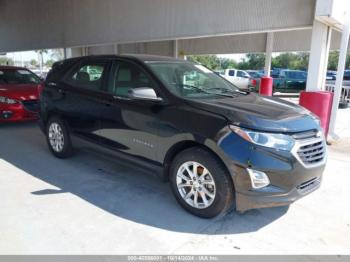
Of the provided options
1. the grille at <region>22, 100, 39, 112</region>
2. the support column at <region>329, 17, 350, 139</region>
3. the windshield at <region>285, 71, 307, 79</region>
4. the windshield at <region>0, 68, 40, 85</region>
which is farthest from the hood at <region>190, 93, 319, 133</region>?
the windshield at <region>285, 71, 307, 79</region>

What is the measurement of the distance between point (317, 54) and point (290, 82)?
17.9 metres

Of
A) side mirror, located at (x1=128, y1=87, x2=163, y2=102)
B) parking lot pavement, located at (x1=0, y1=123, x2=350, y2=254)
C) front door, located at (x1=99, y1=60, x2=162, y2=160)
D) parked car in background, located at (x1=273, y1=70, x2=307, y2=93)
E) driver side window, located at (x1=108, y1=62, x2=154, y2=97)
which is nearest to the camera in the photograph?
parking lot pavement, located at (x1=0, y1=123, x2=350, y2=254)

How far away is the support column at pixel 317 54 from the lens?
662cm

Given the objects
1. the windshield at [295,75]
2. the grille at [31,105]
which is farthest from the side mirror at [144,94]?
the windshield at [295,75]

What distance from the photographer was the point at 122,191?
148 inches

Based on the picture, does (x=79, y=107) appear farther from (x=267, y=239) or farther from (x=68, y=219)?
(x=267, y=239)

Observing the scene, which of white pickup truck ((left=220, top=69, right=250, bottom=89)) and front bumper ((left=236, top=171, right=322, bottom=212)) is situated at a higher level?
white pickup truck ((left=220, top=69, right=250, bottom=89))

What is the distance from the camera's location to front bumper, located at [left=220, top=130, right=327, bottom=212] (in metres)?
2.72

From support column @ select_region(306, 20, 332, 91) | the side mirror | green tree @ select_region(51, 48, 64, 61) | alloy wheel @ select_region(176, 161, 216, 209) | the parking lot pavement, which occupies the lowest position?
the parking lot pavement

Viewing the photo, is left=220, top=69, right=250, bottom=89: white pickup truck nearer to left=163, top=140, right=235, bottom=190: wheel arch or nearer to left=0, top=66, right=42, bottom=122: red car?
left=0, top=66, right=42, bottom=122: red car

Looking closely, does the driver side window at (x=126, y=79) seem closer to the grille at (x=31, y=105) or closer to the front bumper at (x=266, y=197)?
the front bumper at (x=266, y=197)

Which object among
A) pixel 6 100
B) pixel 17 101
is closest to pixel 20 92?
pixel 17 101

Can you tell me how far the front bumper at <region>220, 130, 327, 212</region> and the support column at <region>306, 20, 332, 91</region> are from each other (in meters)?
4.61

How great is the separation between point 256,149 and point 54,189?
2.53 meters
